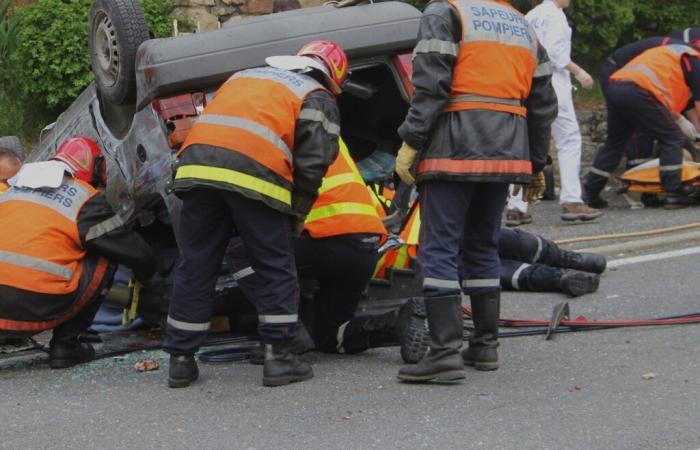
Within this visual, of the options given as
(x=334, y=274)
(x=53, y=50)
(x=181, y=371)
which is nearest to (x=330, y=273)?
(x=334, y=274)

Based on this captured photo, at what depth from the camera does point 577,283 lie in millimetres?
7199

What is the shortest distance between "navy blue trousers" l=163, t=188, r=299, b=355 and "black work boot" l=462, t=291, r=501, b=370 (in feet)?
2.71

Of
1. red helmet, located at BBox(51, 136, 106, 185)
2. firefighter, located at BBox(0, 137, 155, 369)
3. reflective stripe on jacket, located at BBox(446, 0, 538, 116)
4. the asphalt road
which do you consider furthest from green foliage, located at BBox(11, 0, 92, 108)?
reflective stripe on jacket, located at BBox(446, 0, 538, 116)

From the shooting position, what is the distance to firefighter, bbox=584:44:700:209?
1023 cm

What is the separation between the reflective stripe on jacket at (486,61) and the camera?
5.38 metres

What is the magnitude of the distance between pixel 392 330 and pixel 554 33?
454 cm

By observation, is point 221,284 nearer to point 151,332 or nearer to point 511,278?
point 151,332

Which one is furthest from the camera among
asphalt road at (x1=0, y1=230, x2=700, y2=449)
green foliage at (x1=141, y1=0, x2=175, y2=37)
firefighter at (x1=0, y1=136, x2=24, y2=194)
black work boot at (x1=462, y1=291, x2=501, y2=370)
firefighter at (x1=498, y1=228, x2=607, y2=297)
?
green foliage at (x1=141, y1=0, x2=175, y2=37)

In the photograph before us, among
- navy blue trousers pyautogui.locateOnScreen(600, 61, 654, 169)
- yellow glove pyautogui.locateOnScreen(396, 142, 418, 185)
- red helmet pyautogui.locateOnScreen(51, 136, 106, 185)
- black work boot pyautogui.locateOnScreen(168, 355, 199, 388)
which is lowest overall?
navy blue trousers pyautogui.locateOnScreen(600, 61, 654, 169)

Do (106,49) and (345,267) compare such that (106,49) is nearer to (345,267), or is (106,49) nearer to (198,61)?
(198,61)

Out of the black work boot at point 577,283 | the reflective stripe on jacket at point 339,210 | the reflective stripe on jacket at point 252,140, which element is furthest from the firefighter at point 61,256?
the black work boot at point 577,283

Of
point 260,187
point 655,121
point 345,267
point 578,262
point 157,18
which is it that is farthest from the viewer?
point 157,18

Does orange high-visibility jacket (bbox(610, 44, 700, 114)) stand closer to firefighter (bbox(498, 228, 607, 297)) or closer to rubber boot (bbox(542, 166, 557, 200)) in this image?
rubber boot (bbox(542, 166, 557, 200))

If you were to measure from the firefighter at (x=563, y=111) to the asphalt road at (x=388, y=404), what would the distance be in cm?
382
